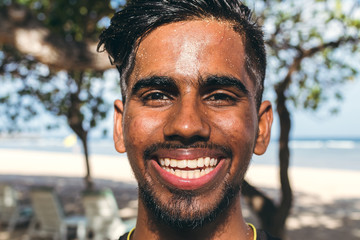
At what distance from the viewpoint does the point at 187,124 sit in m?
1.40

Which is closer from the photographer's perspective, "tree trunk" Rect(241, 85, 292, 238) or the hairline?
the hairline

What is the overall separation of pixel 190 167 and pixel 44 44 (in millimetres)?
3194

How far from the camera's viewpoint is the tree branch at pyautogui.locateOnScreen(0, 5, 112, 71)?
402 cm

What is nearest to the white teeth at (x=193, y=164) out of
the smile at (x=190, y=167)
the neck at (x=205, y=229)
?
the smile at (x=190, y=167)

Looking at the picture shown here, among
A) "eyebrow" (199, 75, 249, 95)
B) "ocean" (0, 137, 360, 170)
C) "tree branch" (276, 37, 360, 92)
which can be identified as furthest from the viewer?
"ocean" (0, 137, 360, 170)

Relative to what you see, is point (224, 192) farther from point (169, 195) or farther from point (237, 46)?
point (237, 46)

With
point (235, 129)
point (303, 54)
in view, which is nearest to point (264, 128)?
point (235, 129)

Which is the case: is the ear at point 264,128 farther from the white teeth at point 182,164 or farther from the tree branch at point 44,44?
the tree branch at point 44,44

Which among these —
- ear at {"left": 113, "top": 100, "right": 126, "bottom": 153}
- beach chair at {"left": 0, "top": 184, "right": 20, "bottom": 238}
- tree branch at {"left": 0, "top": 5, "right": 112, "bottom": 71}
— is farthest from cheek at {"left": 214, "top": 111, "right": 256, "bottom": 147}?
beach chair at {"left": 0, "top": 184, "right": 20, "bottom": 238}

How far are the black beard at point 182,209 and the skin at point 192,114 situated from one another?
0.01 meters

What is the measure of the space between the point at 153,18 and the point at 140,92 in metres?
0.35

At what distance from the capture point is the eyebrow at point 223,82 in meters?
1.50

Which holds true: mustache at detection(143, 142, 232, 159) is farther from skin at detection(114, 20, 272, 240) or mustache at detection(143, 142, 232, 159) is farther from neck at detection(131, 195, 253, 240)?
neck at detection(131, 195, 253, 240)

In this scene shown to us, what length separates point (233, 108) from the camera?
1531mm
